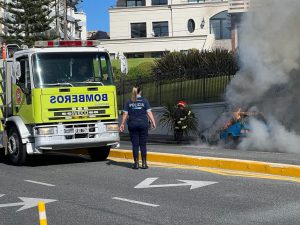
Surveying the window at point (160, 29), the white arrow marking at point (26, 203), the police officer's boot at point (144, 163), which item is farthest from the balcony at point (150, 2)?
the white arrow marking at point (26, 203)

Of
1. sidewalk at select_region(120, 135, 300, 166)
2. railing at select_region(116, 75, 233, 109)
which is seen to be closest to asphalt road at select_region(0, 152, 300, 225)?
sidewalk at select_region(120, 135, 300, 166)

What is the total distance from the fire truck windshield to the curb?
2.12m

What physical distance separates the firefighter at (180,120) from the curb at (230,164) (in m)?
5.66

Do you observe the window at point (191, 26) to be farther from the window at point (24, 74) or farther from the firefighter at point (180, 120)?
the window at point (24, 74)

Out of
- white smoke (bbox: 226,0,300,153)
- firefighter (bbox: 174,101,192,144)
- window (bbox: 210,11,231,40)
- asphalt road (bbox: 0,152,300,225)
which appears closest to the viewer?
asphalt road (bbox: 0,152,300,225)

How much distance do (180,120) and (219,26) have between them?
3479 cm

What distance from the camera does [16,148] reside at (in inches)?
501

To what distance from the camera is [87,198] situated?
8672 millimetres

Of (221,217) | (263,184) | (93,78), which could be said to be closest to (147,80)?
(93,78)

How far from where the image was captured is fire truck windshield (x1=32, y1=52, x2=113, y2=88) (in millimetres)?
12125

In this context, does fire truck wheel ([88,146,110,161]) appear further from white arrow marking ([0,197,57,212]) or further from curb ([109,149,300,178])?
white arrow marking ([0,197,57,212])

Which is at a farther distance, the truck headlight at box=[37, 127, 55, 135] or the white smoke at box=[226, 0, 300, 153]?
the white smoke at box=[226, 0, 300, 153]

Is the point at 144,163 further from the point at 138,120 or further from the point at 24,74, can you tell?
the point at 24,74

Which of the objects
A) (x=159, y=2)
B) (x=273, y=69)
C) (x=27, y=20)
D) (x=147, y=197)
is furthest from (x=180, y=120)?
(x=159, y=2)
